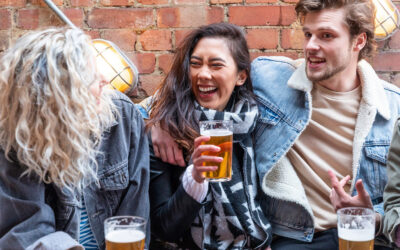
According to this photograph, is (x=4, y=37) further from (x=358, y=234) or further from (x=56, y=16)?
(x=358, y=234)

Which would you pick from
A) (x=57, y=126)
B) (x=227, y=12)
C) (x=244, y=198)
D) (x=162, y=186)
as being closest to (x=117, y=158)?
(x=162, y=186)

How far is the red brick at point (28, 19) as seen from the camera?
237 centimetres

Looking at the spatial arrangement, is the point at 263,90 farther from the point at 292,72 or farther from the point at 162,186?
the point at 162,186

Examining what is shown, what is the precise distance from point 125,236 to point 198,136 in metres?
0.68

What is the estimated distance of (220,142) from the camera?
1.46 m

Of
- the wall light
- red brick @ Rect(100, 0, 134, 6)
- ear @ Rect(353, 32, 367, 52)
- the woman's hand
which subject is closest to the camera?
the woman's hand

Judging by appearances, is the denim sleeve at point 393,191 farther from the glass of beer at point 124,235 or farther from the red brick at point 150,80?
the red brick at point 150,80

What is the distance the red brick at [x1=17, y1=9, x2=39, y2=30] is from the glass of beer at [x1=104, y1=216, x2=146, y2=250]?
146 cm

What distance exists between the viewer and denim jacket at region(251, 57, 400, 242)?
1876mm

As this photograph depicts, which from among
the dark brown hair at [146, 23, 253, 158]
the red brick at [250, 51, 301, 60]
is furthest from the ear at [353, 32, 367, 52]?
the dark brown hair at [146, 23, 253, 158]

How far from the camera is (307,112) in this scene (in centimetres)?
193

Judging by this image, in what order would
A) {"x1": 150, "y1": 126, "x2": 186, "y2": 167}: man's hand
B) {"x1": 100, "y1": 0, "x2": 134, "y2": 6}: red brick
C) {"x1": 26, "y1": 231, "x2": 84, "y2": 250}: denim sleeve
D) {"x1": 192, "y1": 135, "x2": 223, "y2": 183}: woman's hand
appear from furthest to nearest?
{"x1": 100, "y1": 0, "x2": 134, "y2": 6}: red brick, {"x1": 150, "y1": 126, "x2": 186, "y2": 167}: man's hand, {"x1": 192, "y1": 135, "x2": 223, "y2": 183}: woman's hand, {"x1": 26, "y1": 231, "x2": 84, "y2": 250}: denim sleeve

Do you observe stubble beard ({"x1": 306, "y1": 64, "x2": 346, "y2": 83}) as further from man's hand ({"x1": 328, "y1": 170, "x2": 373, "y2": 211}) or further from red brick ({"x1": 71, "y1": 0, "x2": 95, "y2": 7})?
red brick ({"x1": 71, "y1": 0, "x2": 95, "y2": 7})

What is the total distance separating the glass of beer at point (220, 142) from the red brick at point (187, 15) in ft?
3.23
